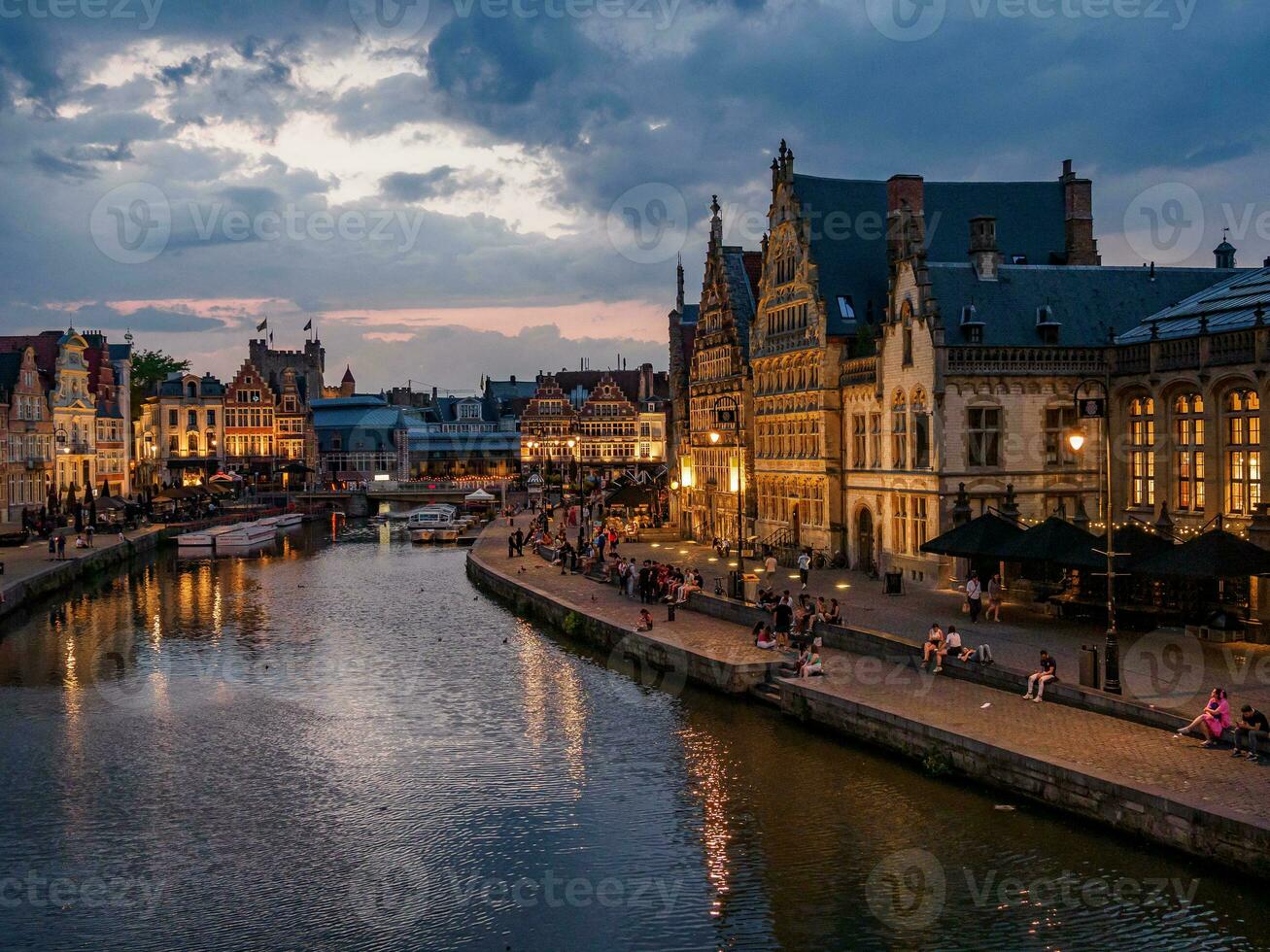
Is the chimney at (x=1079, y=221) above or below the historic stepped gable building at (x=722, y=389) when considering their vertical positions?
above

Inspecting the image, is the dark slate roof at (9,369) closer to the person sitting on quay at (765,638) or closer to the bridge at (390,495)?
the bridge at (390,495)

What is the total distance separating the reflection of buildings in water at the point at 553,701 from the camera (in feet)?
87.4

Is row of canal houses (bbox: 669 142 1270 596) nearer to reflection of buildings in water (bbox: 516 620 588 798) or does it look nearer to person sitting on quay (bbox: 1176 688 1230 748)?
person sitting on quay (bbox: 1176 688 1230 748)

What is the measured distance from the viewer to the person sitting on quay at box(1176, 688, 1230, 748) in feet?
66.4

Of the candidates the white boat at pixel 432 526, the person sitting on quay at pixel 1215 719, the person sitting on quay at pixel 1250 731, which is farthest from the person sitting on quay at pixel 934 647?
the white boat at pixel 432 526

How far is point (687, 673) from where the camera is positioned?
104 feet

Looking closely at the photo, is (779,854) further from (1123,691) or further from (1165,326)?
(1165,326)

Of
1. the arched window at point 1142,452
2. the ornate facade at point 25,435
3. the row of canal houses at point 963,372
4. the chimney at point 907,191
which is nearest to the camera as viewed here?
the row of canal houses at point 963,372

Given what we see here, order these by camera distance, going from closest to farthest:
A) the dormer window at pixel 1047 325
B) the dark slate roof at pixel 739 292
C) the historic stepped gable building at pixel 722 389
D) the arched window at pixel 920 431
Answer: the arched window at pixel 920 431 → the dormer window at pixel 1047 325 → the historic stepped gable building at pixel 722 389 → the dark slate roof at pixel 739 292

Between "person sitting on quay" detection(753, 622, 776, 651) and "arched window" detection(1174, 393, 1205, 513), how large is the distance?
12.5 meters

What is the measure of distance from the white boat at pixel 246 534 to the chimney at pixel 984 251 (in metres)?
57.8

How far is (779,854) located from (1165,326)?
25246mm

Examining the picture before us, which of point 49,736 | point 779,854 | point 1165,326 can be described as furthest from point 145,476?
point 779,854

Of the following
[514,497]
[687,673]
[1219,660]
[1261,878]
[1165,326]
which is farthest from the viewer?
[514,497]
